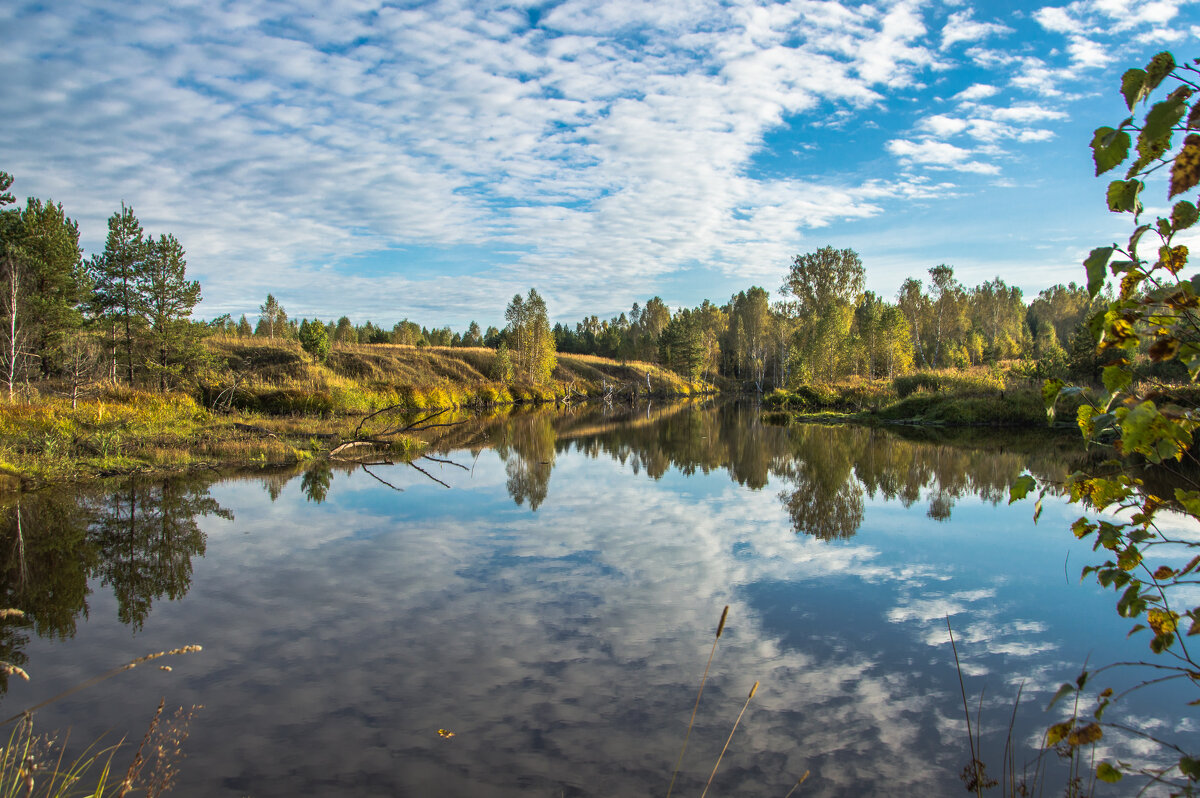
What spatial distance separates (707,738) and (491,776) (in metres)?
1.66

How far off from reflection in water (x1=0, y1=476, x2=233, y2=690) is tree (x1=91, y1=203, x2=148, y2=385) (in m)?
20.9

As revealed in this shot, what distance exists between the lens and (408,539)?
10.8 meters

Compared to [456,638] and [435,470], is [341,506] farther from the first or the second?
[456,638]

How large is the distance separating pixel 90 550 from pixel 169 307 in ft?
87.4

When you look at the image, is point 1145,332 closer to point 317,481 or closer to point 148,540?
point 148,540

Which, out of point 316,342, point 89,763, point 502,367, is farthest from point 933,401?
point 316,342

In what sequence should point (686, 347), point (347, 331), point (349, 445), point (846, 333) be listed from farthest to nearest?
point (347, 331), point (686, 347), point (846, 333), point (349, 445)

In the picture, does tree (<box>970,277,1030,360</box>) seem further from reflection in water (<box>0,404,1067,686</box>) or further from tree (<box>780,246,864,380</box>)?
reflection in water (<box>0,404,1067,686</box>)

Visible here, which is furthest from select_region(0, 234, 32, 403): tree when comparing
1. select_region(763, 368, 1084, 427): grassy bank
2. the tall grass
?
select_region(763, 368, 1084, 427): grassy bank

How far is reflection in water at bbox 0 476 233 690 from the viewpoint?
290 inches

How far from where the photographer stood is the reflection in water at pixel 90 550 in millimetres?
7376

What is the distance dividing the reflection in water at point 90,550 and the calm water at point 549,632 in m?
0.06

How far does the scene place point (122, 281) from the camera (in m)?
30.4

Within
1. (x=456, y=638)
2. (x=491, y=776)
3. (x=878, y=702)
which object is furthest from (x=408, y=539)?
(x=878, y=702)
